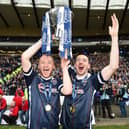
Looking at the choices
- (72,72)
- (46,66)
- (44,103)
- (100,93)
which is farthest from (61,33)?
(100,93)

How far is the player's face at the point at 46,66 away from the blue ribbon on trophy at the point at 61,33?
0.36ft

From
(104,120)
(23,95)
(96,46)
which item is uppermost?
(96,46)

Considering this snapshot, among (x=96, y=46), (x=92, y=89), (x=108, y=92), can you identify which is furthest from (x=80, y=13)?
(x=92, y=89)

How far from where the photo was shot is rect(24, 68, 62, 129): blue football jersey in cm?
462

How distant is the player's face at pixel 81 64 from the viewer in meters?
4.74

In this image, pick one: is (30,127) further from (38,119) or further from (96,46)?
(96,46)

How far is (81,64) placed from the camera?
186 inches

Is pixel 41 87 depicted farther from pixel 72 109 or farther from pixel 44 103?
pixel 72 109

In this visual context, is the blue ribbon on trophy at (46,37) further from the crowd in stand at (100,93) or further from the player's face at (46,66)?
the crowd in stand at (100,93)

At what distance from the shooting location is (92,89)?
480 cm

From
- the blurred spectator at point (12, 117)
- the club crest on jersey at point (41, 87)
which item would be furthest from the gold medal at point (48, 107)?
the blurred spectator at point (12, 117)

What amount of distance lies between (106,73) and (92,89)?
0.26m

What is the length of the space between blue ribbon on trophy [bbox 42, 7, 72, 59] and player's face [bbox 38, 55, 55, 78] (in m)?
0.11

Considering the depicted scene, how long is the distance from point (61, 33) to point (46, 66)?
422mm
